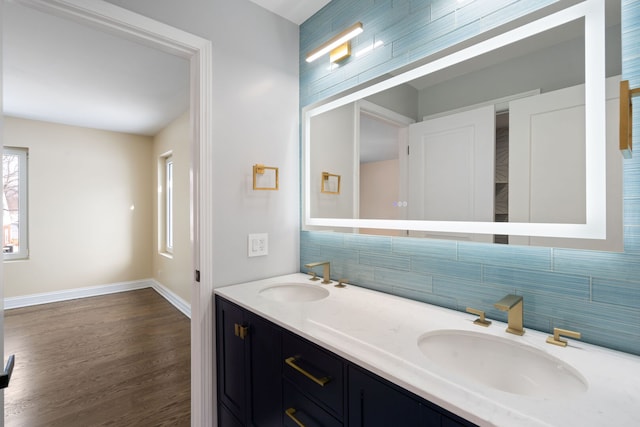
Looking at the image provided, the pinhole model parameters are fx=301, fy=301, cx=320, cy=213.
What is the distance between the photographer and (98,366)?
247 centimetres

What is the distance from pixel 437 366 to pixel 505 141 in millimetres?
775

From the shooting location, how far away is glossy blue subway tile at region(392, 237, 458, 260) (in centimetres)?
120

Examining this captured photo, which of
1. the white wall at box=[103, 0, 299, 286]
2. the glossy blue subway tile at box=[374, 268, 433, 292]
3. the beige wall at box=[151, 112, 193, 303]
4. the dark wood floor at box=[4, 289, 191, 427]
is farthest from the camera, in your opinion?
the beige wall at box=[151, 112, 193, 303]

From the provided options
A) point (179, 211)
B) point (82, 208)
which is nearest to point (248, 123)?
point (179, 211)

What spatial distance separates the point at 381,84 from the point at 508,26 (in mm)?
534

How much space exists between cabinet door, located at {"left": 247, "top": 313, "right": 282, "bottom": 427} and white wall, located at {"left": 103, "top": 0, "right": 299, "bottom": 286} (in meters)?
0.44

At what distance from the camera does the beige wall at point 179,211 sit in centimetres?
369

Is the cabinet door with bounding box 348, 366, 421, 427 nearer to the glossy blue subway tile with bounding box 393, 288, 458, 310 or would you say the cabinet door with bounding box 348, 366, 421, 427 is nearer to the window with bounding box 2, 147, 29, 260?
the glossy blue subway tile with bounding box 393, 288, 458, 310

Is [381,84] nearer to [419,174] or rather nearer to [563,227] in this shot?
[419,174]

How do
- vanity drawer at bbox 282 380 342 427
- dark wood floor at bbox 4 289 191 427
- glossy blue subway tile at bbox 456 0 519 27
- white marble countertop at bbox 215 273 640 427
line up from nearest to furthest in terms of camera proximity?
Result: white marble countertop at bbox 215 273 640 427 < vanity drawer at bbox 282 380 342 427 < glossy blue subway tile at bbox 456 0 519 27 < dark wood floor at bbox 4 289 191 427

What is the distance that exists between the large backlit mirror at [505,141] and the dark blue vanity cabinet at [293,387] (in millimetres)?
650

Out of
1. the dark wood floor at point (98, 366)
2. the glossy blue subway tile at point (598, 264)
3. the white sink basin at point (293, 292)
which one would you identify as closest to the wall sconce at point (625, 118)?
the glossy blue subway tile at point (598, 264)

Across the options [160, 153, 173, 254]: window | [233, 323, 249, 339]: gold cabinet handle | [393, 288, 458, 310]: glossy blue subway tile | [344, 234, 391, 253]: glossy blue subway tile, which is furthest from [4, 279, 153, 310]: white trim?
[393, 288, 458, 310]: glossy blue subway tile

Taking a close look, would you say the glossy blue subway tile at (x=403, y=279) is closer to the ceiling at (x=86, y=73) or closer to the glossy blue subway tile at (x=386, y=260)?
the glossy blue subway tile at (x=386, y=260)
